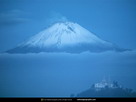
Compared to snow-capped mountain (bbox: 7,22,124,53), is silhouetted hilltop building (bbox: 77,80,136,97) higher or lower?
lower

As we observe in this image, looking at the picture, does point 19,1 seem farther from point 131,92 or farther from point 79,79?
point 131,92

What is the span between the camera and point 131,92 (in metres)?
2.96

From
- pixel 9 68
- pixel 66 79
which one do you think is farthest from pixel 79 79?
pixel 9 68

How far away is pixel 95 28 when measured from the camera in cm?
303

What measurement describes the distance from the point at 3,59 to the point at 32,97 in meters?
0.45

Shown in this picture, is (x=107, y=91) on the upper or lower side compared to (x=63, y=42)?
lower

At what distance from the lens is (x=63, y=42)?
119 inches

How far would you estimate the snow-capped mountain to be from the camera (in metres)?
3.01

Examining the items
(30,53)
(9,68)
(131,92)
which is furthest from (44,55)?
(131,92)

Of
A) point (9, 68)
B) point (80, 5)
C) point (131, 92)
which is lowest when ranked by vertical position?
point (131, 92)

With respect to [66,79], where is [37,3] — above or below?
above

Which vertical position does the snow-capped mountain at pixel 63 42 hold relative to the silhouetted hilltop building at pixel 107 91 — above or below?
above

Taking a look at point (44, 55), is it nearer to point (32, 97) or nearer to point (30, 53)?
point (30, 53)

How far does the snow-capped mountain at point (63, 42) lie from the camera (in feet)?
9.87
